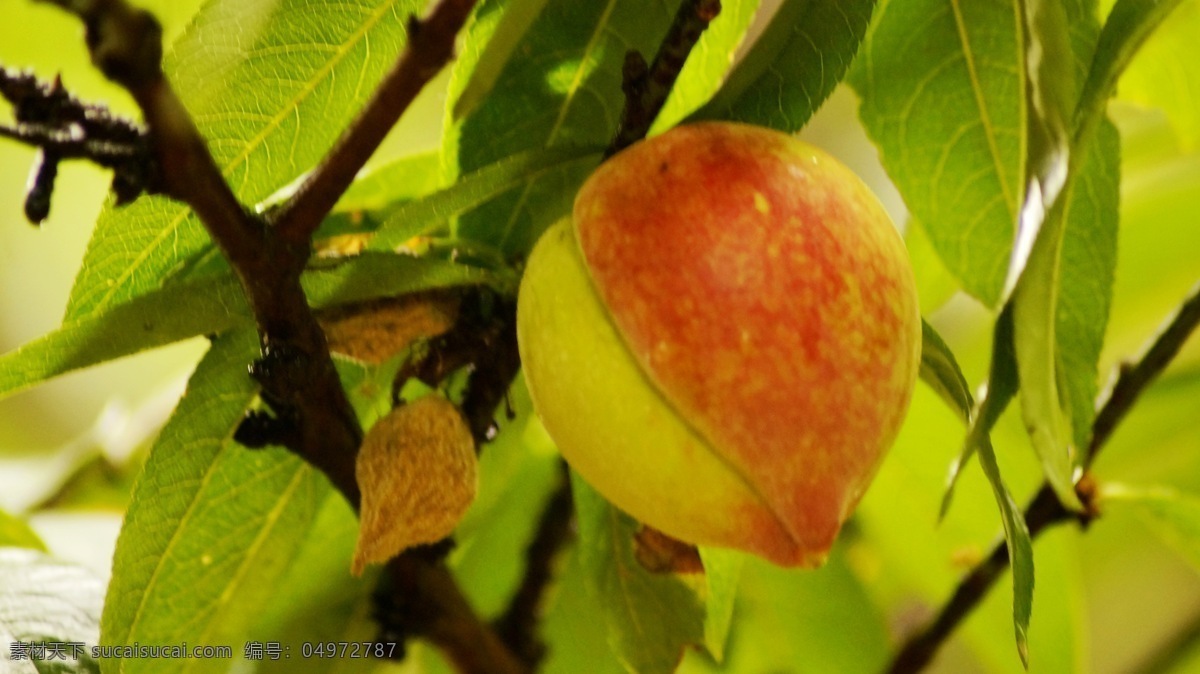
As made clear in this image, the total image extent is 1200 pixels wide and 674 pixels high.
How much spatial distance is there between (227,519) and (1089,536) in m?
1.31

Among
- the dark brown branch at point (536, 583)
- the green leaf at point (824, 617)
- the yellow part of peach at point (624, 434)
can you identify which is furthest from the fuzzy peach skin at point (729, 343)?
the green leaf at point (824, 617)

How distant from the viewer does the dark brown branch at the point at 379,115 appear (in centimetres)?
38

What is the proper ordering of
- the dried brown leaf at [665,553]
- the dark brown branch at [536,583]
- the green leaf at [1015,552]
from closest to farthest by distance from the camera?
1. the green leaf at [1015,552]
2. the dried brown leaf at [665,553]
3. the dark brown branch at [536,583]

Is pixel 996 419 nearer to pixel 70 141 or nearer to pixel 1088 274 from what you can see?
pixel 1088 274

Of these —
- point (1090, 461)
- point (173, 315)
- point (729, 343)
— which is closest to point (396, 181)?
point (173, 315)

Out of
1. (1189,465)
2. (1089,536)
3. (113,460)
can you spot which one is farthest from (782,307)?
(1089,536)

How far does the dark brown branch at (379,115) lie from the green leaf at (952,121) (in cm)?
30

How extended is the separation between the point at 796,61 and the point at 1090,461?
387mm

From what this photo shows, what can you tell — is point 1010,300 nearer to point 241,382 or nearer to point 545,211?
point 545,211

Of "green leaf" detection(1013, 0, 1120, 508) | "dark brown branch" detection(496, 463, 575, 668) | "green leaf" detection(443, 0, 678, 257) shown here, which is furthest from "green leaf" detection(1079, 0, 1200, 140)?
"dark brown branch" detection(496, 463, 575, 668)

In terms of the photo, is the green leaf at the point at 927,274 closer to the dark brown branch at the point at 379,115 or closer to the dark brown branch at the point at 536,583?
the dark brown branch at the point at 536,583

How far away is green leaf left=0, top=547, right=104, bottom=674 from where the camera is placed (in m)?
0.57

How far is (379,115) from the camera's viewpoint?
1.31ft

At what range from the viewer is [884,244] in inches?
16.9
